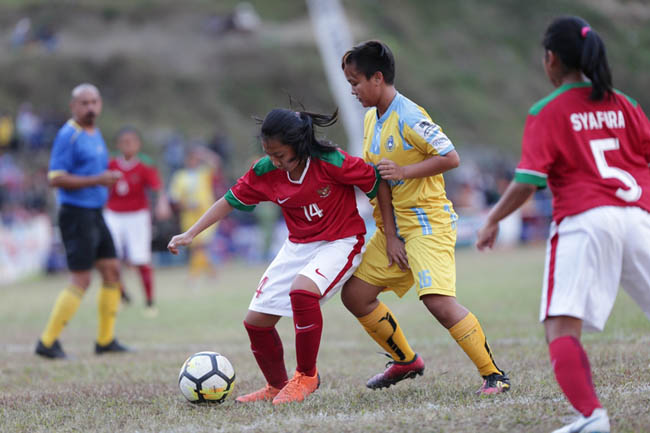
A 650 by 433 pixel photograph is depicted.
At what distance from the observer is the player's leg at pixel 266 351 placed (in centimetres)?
476

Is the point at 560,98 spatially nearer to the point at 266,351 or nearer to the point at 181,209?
the point at 266,351

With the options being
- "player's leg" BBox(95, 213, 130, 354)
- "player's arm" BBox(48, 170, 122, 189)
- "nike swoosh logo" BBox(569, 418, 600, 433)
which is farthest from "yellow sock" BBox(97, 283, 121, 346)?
"nike swoosh logo" BBox(569, 418, 600, 433)

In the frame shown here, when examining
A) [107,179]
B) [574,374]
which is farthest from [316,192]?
[107,179]

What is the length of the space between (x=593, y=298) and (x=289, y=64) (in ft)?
124

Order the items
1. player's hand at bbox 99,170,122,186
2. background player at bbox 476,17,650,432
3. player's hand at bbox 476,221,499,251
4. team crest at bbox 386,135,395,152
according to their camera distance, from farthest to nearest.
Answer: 1. player's hand at bbox 99,170,122,186
2. team crest at bbox 386,135,395,152
3. player's hand at bbox 476,221,499,251
4. background player at bbox 476,17,650,432

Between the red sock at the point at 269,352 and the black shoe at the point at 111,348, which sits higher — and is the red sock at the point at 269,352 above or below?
above

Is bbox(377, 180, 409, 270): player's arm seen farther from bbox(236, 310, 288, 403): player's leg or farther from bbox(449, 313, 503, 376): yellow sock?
bbox(236, 310, 288, 403): player's leg

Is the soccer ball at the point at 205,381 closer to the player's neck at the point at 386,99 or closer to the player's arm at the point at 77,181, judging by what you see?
the player's neck at the point at 386,99

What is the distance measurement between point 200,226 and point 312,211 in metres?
0.66

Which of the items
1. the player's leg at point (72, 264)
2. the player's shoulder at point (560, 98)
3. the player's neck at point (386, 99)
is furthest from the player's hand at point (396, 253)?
the player's leg at point (72, 264)

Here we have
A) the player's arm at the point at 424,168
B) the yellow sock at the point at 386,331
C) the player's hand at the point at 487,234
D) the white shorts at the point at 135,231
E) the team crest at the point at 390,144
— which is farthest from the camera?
the white shorts at the point at 135,231

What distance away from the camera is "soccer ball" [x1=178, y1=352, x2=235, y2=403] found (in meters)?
4.66

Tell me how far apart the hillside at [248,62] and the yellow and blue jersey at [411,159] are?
25.9 m

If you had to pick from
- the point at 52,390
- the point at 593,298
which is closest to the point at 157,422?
the point at 52,390
